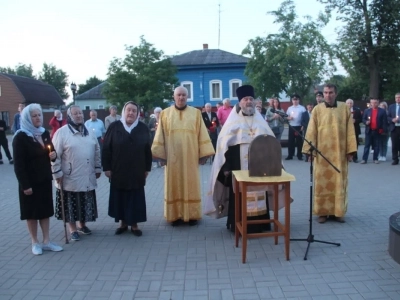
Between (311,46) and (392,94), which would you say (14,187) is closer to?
(311,46)

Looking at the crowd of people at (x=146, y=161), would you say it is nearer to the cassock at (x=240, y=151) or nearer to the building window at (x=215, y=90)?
the cassock at (x=240, y=151)

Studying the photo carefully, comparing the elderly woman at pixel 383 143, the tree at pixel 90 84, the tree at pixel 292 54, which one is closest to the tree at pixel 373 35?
the tree at pixel 292 54

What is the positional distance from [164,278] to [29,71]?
101256mm

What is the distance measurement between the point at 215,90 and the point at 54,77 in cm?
5309

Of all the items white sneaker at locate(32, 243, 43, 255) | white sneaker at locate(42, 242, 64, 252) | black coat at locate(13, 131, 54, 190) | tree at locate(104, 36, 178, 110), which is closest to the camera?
black coat at locate(13, 131, 54, 190)

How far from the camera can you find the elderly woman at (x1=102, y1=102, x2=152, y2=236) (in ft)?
19.9

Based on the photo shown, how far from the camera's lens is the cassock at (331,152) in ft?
21.6

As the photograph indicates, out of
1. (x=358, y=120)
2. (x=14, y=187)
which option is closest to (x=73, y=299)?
(x=14, y=187)

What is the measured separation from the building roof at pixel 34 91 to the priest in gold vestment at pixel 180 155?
47.5 meters

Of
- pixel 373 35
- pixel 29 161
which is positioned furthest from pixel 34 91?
pixel 29 161

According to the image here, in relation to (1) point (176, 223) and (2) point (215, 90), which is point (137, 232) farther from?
(2) point (215, 90)

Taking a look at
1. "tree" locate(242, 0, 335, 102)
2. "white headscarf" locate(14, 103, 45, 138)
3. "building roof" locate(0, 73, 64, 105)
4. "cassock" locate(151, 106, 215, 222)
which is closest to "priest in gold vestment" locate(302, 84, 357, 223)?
"cassock" locate(151, 106, 215, 222)

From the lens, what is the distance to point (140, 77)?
106 ft

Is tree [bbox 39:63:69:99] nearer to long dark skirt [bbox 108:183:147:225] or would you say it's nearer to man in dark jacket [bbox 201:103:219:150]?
man in dark jacket [bbox 201:103:219:150]
